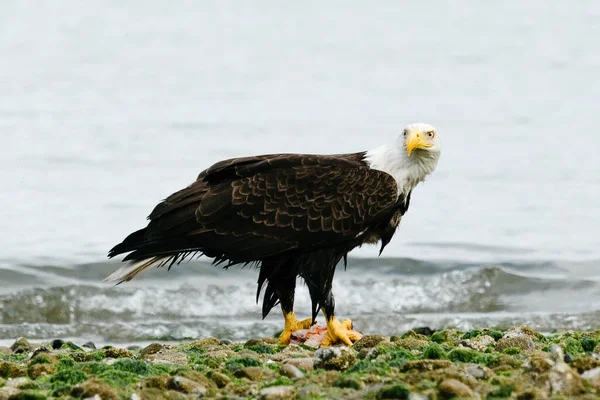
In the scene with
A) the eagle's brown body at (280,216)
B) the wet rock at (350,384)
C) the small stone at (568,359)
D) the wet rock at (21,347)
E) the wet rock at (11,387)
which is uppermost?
the eagle's brown body at (280,216)

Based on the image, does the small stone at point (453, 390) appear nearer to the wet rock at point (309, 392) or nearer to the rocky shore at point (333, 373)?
the rocky shore at point (333, 373)

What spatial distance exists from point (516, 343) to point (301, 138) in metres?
15.0

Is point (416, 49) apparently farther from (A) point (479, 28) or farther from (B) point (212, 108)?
(B) point (212, 108)

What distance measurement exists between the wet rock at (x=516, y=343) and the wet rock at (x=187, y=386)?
7.52 ft

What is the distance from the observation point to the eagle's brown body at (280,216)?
8.55m

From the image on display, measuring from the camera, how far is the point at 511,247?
49.4ft

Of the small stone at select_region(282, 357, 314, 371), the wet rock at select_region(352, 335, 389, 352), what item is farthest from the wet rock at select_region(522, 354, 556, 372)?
the wet rock at select_region(352, 335, 389, 352)

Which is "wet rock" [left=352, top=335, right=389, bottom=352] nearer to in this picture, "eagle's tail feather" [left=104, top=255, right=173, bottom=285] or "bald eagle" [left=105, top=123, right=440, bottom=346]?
"bald eagle" [left=105, top=123, right=440, bottom=346]

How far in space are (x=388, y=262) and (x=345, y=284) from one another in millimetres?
825

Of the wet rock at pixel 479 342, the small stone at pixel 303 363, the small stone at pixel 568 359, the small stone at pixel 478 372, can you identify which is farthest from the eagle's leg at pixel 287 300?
the small stone at pixel 478 372

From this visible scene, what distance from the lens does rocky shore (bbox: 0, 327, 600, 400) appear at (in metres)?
5.39

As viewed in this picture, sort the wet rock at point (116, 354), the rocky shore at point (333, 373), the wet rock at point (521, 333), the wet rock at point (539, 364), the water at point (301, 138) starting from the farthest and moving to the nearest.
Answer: the water at point (301, 138)
the wet rock at point (521, 333)
the wet rock at point (116, 354)
the wet rock at point (539, 364)
the rocky shore at point (333, 373)

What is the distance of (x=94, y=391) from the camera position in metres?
5.59

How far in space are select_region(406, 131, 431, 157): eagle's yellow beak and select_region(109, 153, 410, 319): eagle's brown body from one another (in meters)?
0.29
